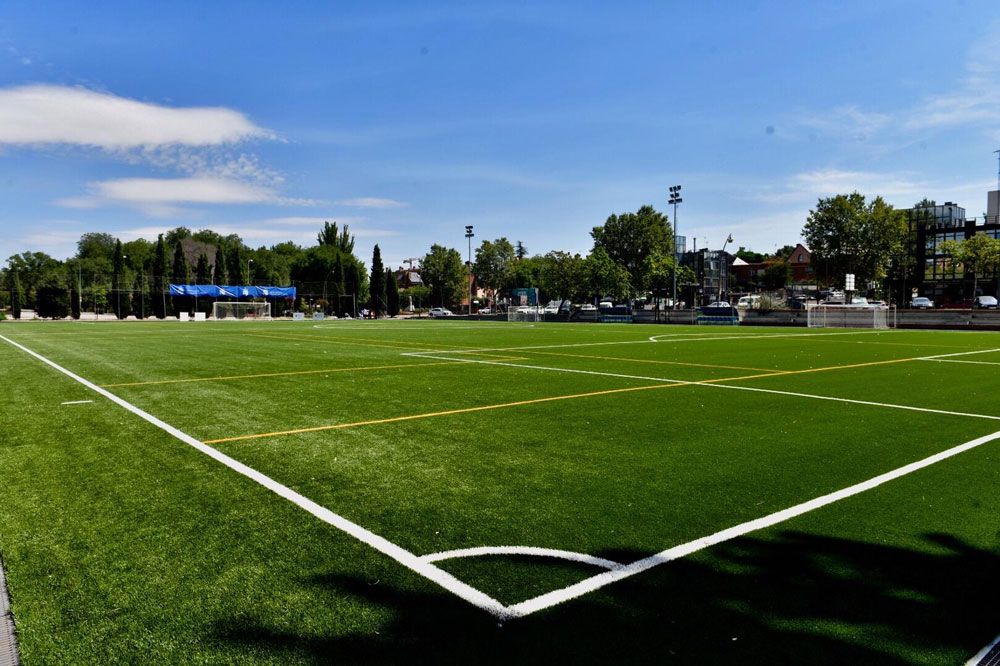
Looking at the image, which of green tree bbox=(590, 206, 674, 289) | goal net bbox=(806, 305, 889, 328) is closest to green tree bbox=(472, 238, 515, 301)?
green tree bbox=(590, 206, 674, 289)

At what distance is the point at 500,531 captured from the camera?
4.14 meters

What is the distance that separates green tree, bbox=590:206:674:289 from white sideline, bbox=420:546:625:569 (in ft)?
→ 293

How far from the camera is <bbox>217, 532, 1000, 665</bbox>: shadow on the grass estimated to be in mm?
2779

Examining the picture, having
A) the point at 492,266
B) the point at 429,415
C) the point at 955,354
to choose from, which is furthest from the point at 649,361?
the point at 492,266

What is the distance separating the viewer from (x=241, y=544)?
3.96 metres

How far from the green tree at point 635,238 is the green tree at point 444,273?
29.3 m

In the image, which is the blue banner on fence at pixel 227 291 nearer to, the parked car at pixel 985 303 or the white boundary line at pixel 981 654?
the parked car at pixel 985 303

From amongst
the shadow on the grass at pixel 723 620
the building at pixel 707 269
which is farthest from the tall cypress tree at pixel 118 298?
the building at pixel 707 269

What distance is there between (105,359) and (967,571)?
1866cm

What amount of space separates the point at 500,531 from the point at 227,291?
2974 inches

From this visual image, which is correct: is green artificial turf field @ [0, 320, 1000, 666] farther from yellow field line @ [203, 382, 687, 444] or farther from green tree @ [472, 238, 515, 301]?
green tree @ [472, 238, 515, 301]

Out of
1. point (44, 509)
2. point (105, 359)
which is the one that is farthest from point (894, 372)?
point (105, 359)

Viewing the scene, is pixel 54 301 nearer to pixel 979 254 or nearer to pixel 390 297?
pixel 390 297

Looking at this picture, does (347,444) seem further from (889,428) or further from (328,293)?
(328,293)
